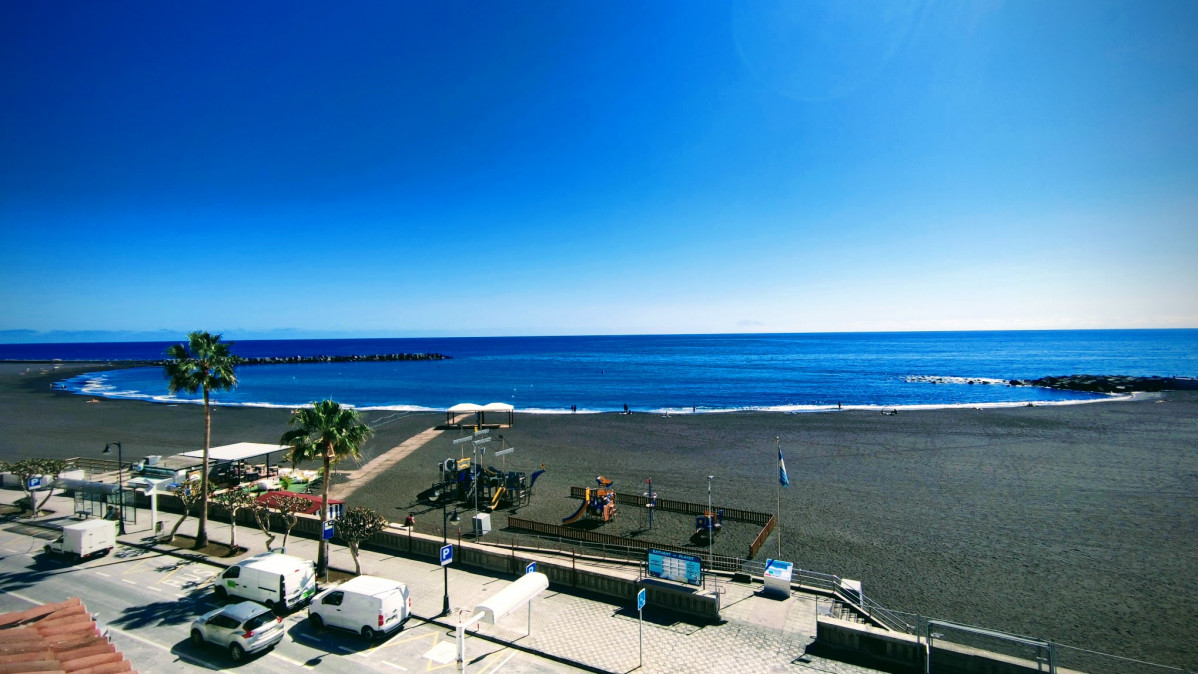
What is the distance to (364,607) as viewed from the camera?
1410 centimetres

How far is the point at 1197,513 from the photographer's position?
2677 centimetres

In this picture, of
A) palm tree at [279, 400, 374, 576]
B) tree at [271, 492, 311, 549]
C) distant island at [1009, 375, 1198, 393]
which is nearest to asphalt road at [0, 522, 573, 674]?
tree at [271, 492, 311, 549]

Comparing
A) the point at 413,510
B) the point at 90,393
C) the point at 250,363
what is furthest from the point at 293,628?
the point at 250,363

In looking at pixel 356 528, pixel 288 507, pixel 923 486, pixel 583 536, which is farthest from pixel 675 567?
pixel 923 486

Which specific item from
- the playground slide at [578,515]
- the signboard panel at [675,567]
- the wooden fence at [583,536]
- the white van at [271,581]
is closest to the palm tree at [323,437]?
the white van at [271,581]

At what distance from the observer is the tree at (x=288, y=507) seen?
20.2 meters

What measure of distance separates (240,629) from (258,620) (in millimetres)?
431

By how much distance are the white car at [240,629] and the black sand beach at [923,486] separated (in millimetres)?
11702

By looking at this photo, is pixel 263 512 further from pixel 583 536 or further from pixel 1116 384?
pixel 1116 384

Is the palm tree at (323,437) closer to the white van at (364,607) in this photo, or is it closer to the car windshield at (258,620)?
the white van at (364,607)

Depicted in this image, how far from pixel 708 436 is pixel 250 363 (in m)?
159

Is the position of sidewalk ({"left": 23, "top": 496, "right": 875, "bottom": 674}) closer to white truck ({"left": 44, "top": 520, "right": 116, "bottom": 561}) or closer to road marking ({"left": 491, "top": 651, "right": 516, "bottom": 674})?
road marking ({"left": 491, "top": 651, "right": 516, "bottom": 674})

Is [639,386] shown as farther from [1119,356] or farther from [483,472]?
[1119,356]

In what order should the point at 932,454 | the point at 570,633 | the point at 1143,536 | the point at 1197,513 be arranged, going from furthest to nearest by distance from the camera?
1. the point at 932,454
2. the point at 1197,513
3. the point at 1143,536
4. the point at 570,633
